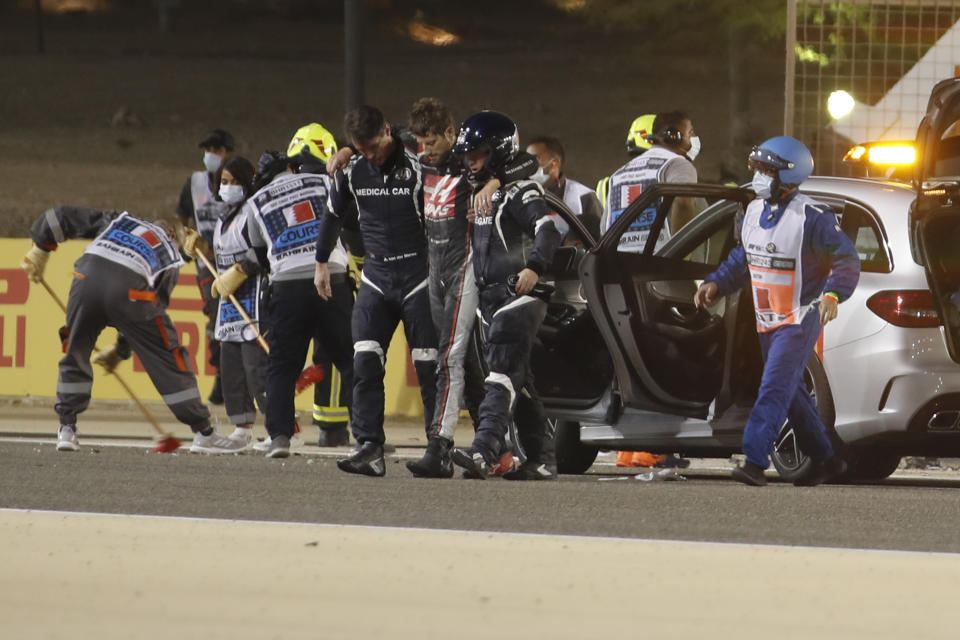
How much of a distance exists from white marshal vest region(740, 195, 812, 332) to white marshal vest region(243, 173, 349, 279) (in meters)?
2.95

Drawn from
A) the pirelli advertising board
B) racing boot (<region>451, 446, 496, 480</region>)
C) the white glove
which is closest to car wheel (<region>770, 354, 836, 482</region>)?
racing boot (<region>451, 446, 496, 480</region>)

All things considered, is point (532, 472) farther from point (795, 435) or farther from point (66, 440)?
point (66, 440)

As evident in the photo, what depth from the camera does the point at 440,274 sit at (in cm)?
1016

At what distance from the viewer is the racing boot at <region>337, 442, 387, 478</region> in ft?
33.7

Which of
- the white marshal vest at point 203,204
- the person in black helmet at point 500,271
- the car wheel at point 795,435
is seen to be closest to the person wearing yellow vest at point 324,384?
the white marshal vest at point 203,204

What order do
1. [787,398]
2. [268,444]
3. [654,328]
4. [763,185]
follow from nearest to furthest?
[787,398]
[763,185]
[654,328]
[268,444]

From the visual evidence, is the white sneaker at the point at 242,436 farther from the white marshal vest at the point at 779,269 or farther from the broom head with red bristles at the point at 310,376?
the white marshal vest at the point at 779,269

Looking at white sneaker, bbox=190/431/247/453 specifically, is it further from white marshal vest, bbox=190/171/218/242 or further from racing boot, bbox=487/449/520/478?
white marshal vest, bbox=190/171/218/242

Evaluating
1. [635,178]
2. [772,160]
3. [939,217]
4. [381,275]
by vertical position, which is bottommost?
[381,275]

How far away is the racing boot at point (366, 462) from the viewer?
10.3m

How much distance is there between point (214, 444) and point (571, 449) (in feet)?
7.06

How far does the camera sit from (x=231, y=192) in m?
12.6

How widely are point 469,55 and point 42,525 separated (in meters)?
60.8

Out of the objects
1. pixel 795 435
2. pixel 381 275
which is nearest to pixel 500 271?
pixel 381 275
